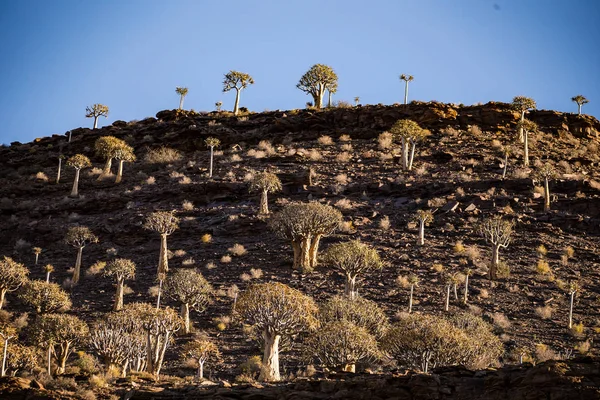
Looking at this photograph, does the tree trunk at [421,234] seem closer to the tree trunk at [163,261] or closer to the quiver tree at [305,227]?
the quiver tree at [305,227]

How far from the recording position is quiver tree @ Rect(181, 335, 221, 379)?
25.7 m

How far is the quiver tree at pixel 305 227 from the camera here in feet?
125

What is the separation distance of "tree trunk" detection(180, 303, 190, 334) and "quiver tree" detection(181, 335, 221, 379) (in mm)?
2153

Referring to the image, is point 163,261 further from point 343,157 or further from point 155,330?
point 343,157

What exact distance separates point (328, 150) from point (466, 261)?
23155 mm

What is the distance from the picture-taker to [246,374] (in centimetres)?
2598

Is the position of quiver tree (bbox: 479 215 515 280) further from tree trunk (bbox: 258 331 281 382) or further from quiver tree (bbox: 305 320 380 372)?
tree trunk (bbox: 258 331 281 382)

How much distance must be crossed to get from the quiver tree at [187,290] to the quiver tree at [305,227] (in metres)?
6.39

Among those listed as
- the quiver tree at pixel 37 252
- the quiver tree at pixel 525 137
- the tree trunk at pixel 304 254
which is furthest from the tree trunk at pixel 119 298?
the quiver tree at pixel 525 137

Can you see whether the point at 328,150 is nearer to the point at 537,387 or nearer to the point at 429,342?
the point at 429,342

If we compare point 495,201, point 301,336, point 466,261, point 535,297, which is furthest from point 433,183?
point 301,336

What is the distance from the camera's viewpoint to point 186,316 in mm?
32094

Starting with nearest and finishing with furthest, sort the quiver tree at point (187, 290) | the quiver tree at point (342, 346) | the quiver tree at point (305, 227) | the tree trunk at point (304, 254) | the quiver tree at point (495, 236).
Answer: the quiver tree at point (342, 346) < the quiver tree at point (187, 290) < the quiver tree at point (495, 236) < the quiver tree at point (305, 227) < the tree trunk at point (304, 254)

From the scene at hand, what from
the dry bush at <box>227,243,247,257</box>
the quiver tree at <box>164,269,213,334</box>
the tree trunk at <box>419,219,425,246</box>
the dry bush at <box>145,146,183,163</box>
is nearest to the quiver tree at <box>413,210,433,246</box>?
the tree trunk at <box>419,219,425,246</box>
